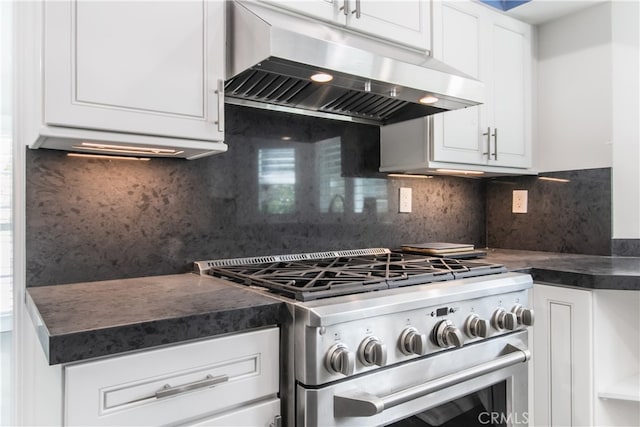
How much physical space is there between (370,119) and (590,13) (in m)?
1.17

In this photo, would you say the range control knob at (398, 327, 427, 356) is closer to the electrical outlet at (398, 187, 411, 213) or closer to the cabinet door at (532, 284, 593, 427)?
the cabinet door at (532, 284, 593, 427)

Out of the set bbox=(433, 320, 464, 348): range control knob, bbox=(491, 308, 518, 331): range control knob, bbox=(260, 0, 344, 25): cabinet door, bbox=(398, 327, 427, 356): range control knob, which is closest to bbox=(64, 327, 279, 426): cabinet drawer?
bbox=(398, 327, 427, 356): range control knob

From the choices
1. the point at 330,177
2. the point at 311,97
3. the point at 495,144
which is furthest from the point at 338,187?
the point at 495,144

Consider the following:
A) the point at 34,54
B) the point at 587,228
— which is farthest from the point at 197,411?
the point at 587,228

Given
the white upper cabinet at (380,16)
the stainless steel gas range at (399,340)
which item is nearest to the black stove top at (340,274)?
the stainless steel gas range at (399,340)

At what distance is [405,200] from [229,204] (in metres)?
0.91

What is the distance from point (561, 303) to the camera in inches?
63.0

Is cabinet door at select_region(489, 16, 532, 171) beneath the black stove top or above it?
above

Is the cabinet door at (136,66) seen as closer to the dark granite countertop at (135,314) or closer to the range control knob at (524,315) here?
the dark granite countertop at (135,314)

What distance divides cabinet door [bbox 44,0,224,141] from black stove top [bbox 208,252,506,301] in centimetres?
44

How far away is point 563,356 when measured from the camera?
5.25 feet

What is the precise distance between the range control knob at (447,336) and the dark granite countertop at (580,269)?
557 mm

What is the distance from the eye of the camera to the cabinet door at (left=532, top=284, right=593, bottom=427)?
1.54 meters

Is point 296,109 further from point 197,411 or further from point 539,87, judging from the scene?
point 539,87
